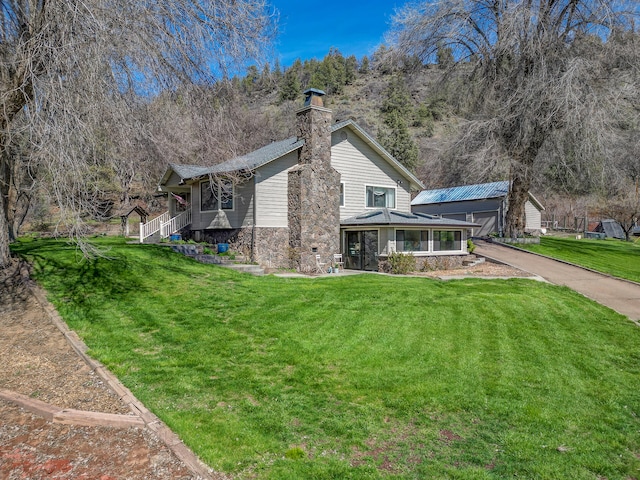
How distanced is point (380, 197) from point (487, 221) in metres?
12.6

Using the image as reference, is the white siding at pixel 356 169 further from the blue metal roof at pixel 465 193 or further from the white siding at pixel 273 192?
the blue metal roof at pixel 465 193

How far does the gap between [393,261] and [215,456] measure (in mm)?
14880

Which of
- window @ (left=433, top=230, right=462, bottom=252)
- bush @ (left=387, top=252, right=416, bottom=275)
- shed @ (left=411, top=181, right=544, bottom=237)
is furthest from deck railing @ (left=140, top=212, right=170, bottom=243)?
shed @ (left=411, top=181, right=544, bottom=237)

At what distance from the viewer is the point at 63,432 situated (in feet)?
15.0

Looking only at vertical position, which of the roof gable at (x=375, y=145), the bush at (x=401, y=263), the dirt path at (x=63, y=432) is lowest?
the dirt path at (x=63, y=432)

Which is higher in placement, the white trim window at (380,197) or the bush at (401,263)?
the white trim window at (380,197)

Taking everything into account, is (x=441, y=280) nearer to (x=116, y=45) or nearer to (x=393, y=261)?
(x=393, y=261)

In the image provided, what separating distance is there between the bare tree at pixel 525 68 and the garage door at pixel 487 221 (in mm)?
6969

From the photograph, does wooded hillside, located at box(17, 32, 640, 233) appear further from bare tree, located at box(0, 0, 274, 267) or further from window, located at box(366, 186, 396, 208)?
window, located at box(366, 186, 396, 208)

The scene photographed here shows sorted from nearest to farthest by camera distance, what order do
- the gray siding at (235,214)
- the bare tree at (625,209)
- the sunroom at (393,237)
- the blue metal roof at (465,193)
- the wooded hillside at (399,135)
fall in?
the wooded hillside at (399,135), the gray siding at (235,214), the sunroom at (393,237), the blue metal roof at (465,193), the bare tree at (625,209)

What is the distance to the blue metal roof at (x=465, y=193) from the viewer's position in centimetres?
3058

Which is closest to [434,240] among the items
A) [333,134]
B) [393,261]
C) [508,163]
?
[393,261]

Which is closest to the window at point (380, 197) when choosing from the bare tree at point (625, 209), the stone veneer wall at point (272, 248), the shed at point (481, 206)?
the stone veneer wall at point (272, 248)

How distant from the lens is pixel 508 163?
20.8 m
